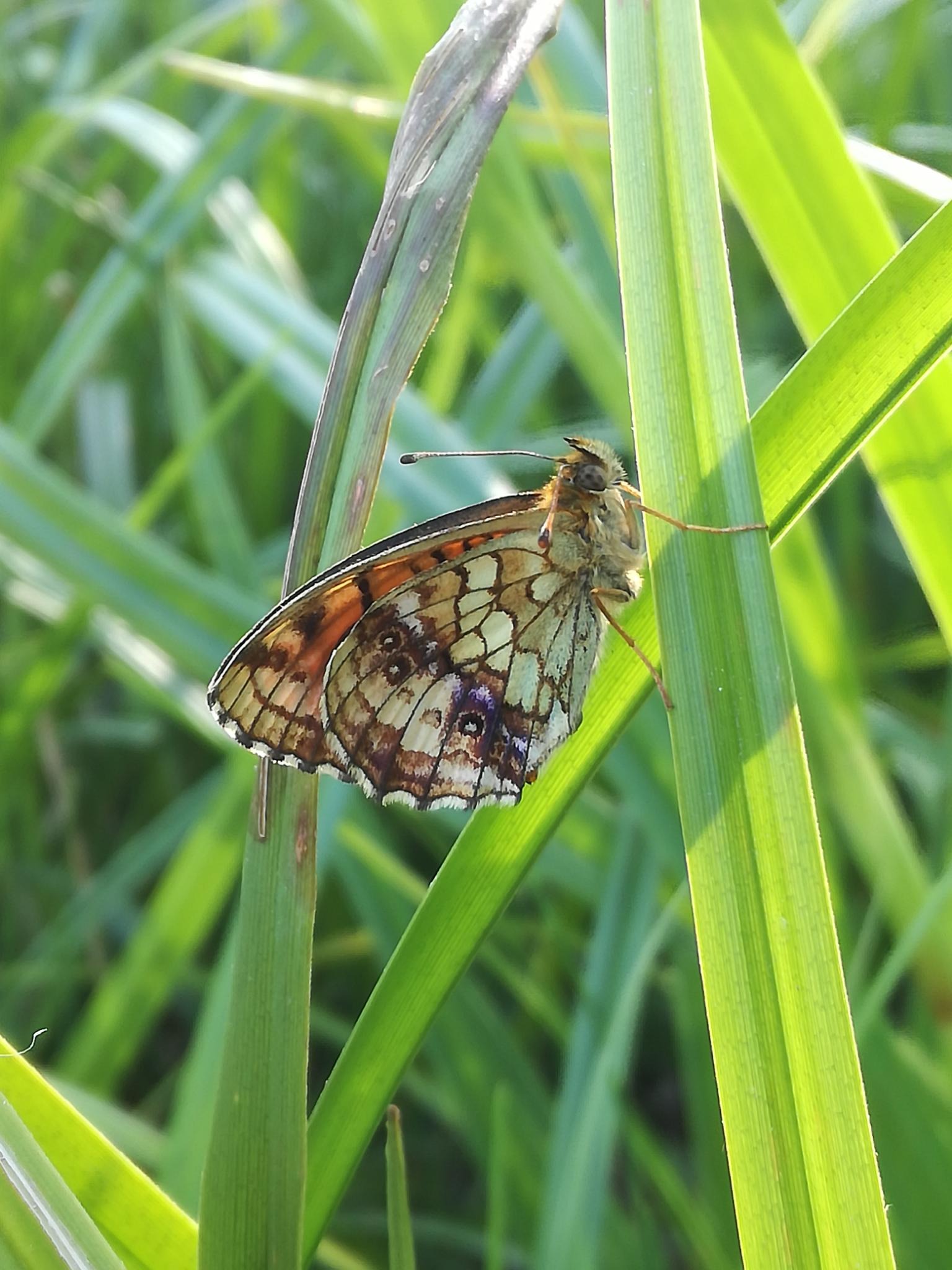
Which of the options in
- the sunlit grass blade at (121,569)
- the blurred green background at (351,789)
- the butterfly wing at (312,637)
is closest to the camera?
the butterfly wing at (312,637)

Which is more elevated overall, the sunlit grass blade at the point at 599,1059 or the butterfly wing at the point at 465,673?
the butterfly wing at the point at 465,673

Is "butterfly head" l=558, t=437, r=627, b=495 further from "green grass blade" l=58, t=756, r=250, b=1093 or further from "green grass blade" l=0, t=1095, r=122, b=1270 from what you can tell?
"green grass blade" l=0, t=1095, r=122, b=1270

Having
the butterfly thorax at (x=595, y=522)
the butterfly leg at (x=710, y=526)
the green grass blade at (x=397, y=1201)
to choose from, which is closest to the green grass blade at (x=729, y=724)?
the butterfly leg at (x=710, y=526)

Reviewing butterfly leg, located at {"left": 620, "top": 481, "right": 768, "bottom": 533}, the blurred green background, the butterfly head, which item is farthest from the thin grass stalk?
the blurred green background

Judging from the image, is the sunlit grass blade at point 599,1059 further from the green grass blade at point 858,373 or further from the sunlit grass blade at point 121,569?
the sunlit grass blade at point 121,569

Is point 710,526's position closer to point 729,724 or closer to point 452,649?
point 729,724

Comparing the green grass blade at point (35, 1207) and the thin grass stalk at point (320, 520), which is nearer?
the green grass blade at point (35, 1207)

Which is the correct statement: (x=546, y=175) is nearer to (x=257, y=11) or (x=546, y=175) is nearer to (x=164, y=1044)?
(x=257, y=11)
